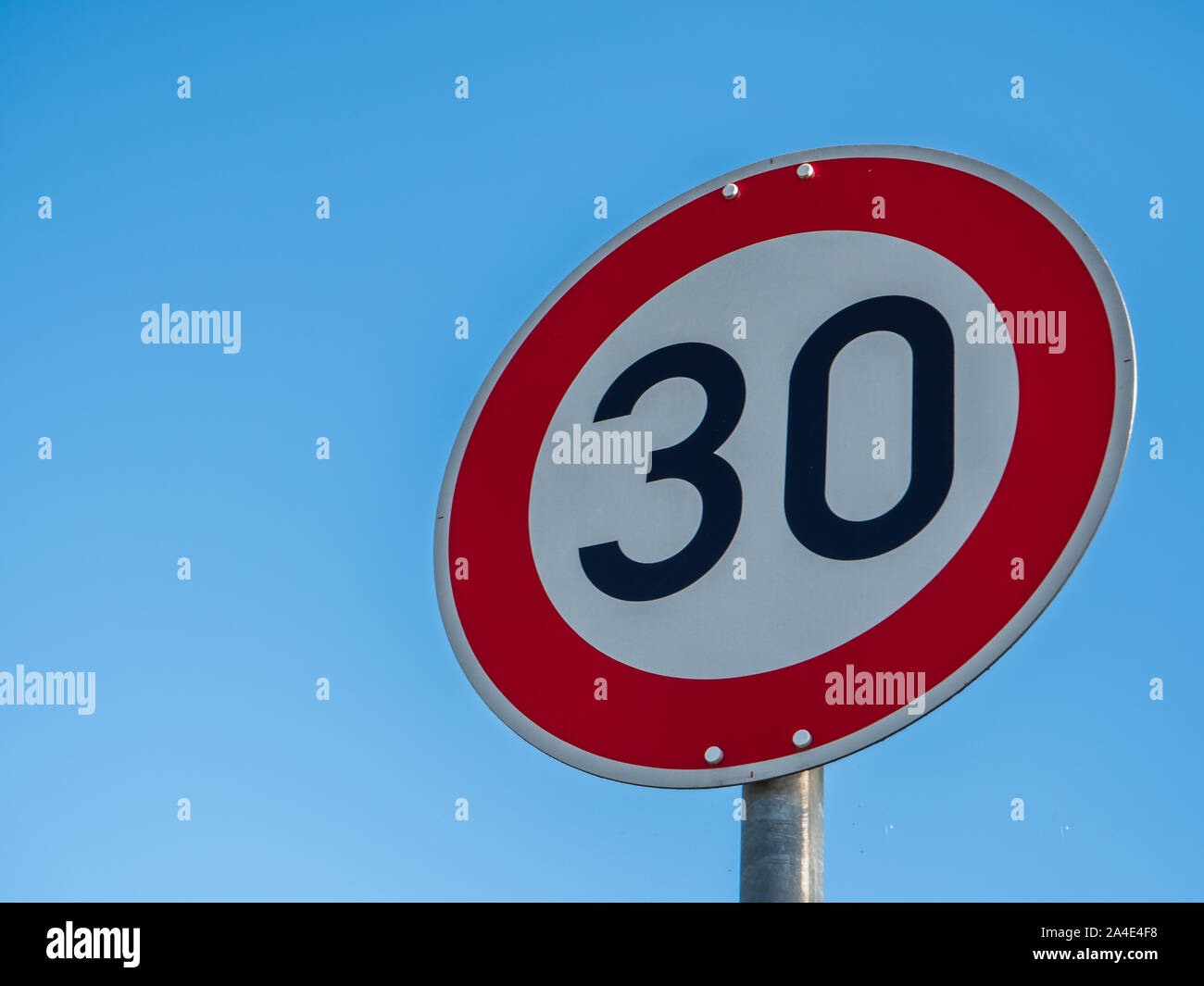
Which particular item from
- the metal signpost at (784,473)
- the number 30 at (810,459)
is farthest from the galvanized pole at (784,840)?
the number 30 at (810,459)

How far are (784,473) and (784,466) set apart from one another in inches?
0.4

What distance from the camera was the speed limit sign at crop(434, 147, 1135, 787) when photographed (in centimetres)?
134

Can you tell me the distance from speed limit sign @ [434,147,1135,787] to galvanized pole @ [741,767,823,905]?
1.3 inches

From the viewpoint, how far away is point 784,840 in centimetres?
131

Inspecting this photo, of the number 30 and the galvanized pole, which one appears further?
the number 30

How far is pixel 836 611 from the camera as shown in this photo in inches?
54.1

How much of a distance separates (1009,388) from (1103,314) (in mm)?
125

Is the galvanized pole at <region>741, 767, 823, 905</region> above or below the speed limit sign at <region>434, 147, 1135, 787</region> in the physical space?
below

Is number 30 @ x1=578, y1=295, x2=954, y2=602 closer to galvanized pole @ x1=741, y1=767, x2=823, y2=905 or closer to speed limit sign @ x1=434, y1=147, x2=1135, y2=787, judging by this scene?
speed limit sign @ x1=434, y1=147, x2=1135, y2=787

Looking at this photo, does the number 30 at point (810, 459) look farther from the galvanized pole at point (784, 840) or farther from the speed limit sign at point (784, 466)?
the galvanized pole at point (784, 840)

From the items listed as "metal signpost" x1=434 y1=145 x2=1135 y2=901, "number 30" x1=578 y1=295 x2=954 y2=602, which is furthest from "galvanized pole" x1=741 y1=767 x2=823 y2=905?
"number 30" x1=578 y1=295 x2=954 y2=602
